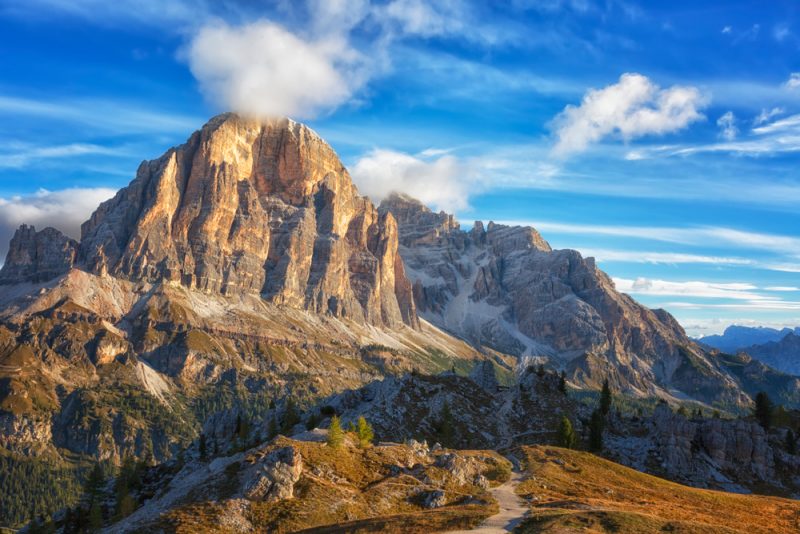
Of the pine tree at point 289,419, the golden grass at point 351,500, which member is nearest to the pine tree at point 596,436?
the golden grass at point 351,500

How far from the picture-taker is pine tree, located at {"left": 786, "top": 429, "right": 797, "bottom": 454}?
6184 inches

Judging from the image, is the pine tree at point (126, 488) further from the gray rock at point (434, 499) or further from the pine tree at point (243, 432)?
the gray rock at point (434, 499)

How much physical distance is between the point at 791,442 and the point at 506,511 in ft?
407

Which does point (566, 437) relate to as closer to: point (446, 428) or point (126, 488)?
point (446, 428)

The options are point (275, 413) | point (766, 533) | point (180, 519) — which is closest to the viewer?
point (180, 519)

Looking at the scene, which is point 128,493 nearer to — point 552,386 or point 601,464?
point 601,464

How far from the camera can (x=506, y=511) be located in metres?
73.3

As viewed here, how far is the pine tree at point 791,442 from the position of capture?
515ft

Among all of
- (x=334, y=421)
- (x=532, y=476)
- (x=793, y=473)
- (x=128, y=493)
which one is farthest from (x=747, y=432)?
(x=128, y=493)

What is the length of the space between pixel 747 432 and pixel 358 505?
116m

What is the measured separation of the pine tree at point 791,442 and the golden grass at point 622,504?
6654 cm

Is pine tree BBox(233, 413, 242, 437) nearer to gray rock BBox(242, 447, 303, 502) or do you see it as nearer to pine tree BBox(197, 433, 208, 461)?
pine tree BBox(197, 433, 208, 461)

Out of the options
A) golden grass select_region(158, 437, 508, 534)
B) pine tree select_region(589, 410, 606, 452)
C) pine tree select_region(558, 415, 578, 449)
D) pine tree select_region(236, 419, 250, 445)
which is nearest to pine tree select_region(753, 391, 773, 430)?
pine tree select_region(589, 410, 606, 452)

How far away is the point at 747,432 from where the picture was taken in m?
Answer: 149
